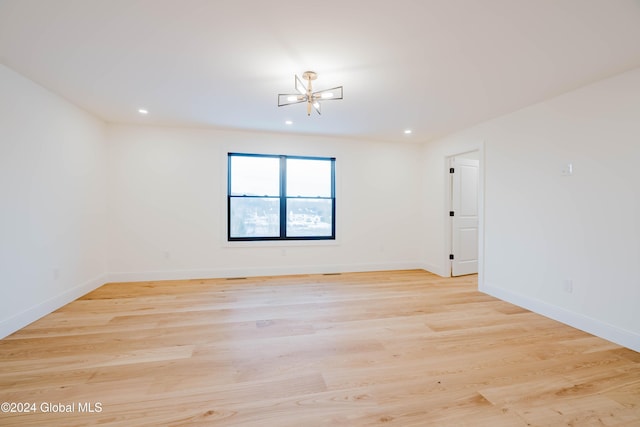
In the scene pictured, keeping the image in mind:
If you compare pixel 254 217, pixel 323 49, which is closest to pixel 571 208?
pixel 323 49

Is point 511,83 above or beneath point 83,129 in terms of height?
above

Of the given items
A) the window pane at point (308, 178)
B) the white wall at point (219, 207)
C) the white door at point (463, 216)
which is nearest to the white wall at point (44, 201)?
the white wall at point (219, 207)

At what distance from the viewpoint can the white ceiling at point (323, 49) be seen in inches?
69.6

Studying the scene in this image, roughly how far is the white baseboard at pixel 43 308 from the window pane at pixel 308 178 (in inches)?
127

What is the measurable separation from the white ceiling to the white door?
5.22 ft

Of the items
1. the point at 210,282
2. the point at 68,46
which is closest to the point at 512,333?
the point at 210,282

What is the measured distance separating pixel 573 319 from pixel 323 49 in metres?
3.68

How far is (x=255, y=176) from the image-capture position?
4871mm

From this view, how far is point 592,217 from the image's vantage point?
8.96 ft

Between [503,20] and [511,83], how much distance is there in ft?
3.82

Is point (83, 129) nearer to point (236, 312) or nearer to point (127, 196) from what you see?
point (127, 196)

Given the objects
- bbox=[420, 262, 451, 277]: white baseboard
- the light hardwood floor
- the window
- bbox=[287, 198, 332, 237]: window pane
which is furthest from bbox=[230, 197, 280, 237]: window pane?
bbox=[420, 262, 451, 277]: white baseboard

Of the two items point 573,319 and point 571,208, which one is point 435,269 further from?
point 571,208

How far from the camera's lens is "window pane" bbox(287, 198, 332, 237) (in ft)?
16.5
